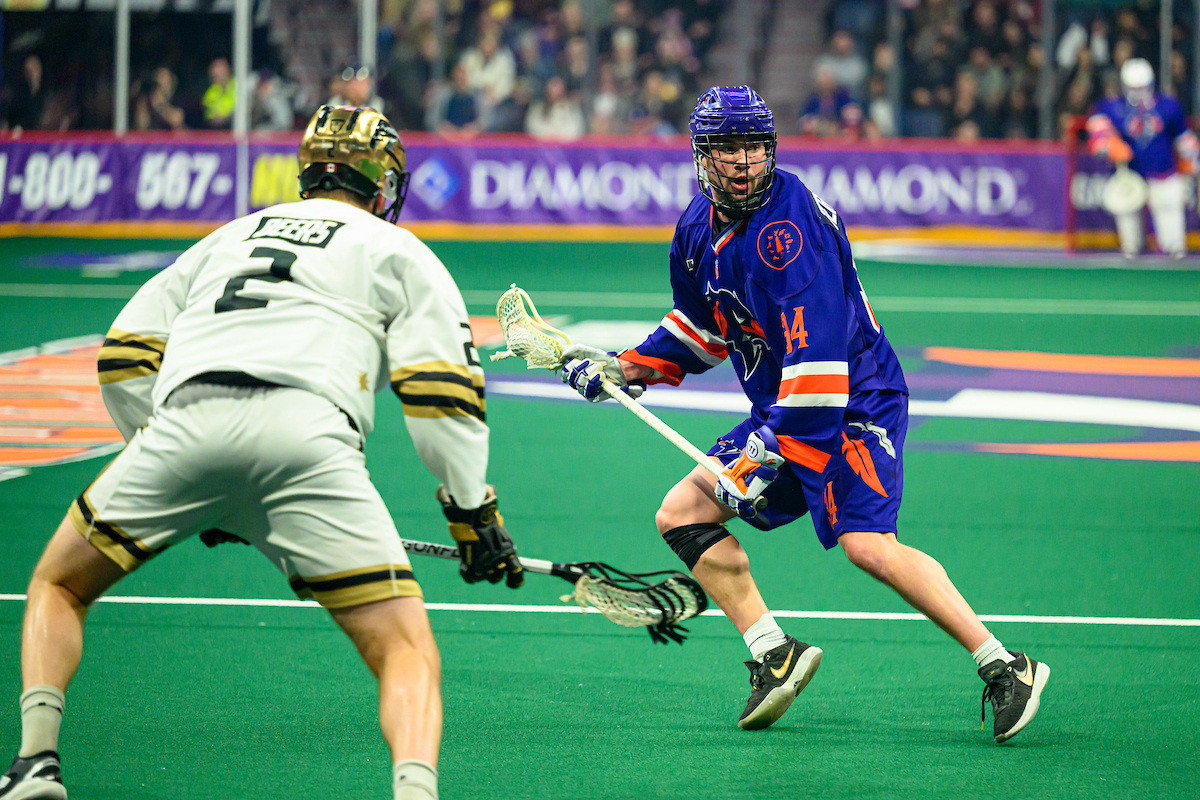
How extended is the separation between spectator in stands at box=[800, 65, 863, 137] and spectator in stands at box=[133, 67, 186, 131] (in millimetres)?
7571

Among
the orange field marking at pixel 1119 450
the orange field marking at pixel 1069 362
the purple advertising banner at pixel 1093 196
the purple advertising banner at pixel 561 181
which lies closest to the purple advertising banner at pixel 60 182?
the purple advertising banner at pixel 561 181

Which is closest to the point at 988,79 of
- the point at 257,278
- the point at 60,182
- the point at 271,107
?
the point at 271,107

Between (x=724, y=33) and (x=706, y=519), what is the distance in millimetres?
17114

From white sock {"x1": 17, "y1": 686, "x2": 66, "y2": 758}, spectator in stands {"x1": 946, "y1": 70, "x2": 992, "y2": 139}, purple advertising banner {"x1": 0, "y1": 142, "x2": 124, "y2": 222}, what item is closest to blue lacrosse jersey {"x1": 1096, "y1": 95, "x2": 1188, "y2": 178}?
spectator in stands {"x1": 946, "y1": 70, "x2": 992, "y2": 139}

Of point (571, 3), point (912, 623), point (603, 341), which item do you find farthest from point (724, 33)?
point (912, 623)

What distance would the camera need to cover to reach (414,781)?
301 cm

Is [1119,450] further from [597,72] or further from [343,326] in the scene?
[597,72]

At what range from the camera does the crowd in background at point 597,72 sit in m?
18.5

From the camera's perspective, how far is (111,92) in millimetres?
18516

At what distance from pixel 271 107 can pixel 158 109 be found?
4.49ft

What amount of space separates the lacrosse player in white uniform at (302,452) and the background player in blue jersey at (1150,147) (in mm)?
13890

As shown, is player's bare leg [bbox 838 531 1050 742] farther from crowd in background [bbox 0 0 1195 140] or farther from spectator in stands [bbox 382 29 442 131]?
spectator in stands [bbox 382 29 442 131]

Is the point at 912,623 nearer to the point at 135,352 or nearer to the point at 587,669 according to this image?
the point at 587,669

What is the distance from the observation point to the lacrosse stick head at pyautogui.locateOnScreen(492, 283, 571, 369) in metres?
4.72
